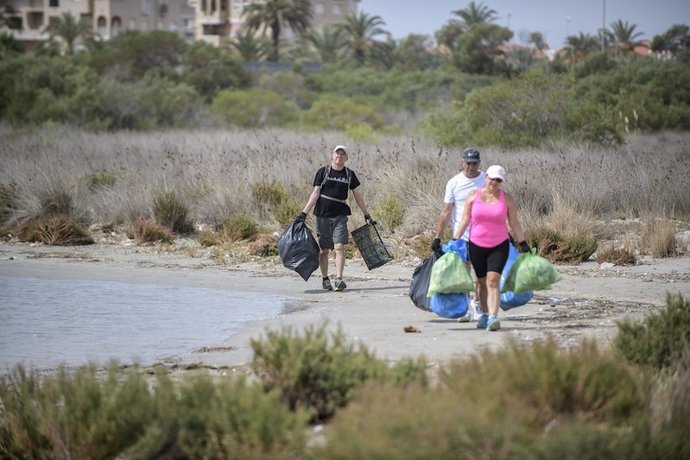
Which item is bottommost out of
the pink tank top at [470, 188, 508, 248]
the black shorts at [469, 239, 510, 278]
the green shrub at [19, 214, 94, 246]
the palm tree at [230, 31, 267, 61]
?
the green shrub at [19, 214, 94, 246]

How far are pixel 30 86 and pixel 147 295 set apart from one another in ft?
125

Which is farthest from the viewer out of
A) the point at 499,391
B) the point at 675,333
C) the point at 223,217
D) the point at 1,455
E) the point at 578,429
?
the point at 223,217

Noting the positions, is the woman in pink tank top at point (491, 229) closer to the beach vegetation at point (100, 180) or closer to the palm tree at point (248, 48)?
the beach vegetation at point (100, 180)

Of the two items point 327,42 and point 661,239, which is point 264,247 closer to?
point 661,239

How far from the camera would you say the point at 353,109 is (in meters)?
61.7

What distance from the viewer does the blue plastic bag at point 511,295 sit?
12.4m

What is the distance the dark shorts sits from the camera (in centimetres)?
1588

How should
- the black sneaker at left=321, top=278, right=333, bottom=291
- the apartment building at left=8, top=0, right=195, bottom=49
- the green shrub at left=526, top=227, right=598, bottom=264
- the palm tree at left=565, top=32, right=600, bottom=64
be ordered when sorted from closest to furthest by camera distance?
the black sneaker at left=321, top=278, right=333, bottom=291, the green shrub at left=526, top=227, right=598, bottom=264, the palm tree at left=565, top=32, right=600, bottom=64, the apartment building at left=8, top=0, right=195, bottom=49

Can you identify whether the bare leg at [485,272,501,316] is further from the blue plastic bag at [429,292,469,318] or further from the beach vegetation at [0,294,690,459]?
the beach vegetation at [0,294,690,459]

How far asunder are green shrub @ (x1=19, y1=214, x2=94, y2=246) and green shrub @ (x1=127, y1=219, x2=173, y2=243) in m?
0.90

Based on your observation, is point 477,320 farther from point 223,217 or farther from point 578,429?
point 223,217

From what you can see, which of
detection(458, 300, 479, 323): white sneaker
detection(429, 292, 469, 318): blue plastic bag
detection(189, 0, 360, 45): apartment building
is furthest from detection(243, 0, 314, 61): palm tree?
detection(429, 292, 469, 318): blue plastic bag

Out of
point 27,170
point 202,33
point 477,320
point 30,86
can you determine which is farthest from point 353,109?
point 202,33

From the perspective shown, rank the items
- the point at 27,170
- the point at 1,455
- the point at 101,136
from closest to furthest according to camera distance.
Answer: the point at 1,455
the point at 27,170
the point at 101,136
